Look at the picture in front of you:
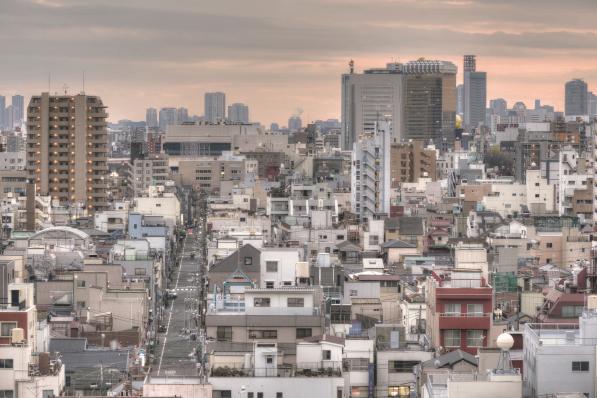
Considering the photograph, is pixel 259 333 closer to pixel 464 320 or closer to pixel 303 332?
pixel 303 332

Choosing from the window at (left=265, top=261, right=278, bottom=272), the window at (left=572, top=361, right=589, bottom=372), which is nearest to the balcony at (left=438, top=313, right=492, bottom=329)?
the window at (left=572, top=361, right=589, bottom=372)

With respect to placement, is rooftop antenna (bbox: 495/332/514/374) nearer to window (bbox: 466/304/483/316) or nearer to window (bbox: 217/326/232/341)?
window (bbox: 217/326/232/341)

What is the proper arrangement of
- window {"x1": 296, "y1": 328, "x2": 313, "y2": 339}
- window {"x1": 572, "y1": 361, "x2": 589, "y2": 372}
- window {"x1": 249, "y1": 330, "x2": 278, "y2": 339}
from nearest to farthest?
window {"x1": 572, "y1": 361, "x2": 589, "y2": 372}, window {"x1": 249, "y1": 330, "x2": 278, "y2": 339}, window {"x1": 296, "y1": 328, "x2": 313, "y2": 339}

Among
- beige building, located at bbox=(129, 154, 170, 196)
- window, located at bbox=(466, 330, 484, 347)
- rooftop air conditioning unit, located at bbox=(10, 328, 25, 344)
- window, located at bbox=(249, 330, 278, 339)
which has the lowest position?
window, located at bbox=(466, 330, 484, 347)

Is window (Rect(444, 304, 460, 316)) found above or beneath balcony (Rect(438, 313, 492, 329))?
above

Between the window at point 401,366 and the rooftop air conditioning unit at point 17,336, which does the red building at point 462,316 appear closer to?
the window at point 401,366

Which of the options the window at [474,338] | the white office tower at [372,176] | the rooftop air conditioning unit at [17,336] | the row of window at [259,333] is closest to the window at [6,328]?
the rooftop air conditioning unit at [17,336]

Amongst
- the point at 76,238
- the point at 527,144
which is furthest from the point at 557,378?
the point at 527,144
